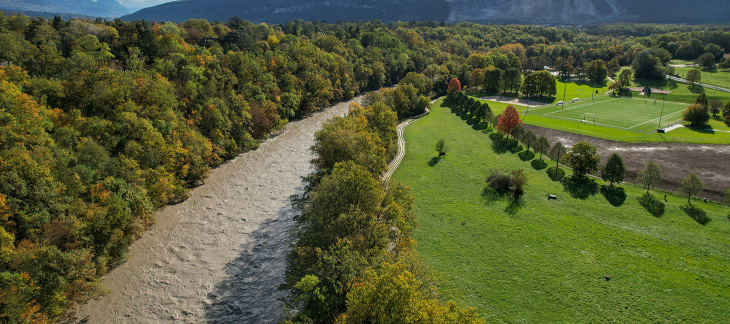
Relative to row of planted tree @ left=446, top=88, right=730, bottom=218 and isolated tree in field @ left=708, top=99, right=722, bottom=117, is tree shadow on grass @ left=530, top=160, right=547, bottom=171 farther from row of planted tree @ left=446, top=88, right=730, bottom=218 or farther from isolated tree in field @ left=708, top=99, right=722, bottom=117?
isolated tree in field @ left=708, top=99, right=722, bottom=117

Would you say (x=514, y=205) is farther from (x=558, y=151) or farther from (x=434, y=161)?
(x=434, y=161)

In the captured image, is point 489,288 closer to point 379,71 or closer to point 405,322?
point 405,322

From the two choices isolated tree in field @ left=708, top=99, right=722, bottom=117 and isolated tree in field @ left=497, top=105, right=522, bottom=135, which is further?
isolated tree in field @ left=708, top=99, right=722, bottom=117

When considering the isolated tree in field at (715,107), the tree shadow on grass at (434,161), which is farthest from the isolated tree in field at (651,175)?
the isolated tree in field at (715,107)

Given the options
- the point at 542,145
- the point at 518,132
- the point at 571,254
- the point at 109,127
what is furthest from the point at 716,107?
the point at 109,127

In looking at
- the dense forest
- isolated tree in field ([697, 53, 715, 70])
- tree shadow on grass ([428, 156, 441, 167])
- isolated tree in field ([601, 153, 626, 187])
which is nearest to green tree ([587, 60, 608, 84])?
isolated tree in field ([697, 53, 715, 70])

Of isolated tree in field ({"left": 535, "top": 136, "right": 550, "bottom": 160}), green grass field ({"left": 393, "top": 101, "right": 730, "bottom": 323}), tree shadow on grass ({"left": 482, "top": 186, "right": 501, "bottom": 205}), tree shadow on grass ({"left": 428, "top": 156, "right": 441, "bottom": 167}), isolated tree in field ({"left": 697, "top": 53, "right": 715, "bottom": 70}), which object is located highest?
isolated tree in field ({"left": 697, "top": 53, "right": 715, "bottom": 70})

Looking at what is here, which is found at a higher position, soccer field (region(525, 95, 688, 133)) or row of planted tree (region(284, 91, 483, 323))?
row of planted tree (region(284, 91, 483, 323))
